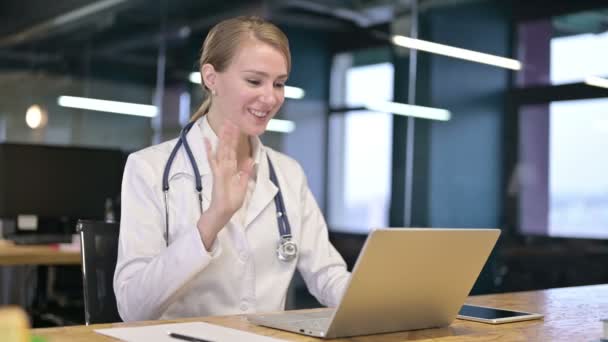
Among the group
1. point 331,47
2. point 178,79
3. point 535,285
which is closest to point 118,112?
point 178,79

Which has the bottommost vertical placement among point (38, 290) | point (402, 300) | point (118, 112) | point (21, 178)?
point (38, 290)

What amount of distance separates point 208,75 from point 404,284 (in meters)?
0.90

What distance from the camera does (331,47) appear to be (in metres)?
5.29

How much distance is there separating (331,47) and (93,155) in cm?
196

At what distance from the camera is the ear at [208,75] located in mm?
2037

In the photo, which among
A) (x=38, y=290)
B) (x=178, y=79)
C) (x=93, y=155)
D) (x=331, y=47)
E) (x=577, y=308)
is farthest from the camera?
(x=178, y=79)

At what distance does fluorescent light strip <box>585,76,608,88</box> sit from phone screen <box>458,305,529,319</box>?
104 inches

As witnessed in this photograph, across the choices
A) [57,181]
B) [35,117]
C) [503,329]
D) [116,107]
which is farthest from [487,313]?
[35,117]

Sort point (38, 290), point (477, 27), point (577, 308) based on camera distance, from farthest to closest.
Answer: point (477, 27), point (38, 290), point (577, 308)

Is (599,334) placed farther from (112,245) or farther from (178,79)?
(178,79)

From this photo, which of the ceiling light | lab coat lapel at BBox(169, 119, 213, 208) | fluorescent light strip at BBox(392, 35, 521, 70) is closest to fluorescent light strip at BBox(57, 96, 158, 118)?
the ceiling light

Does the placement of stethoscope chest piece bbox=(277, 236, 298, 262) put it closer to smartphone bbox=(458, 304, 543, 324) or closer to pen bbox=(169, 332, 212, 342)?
smartphone bbox=(458, 304, 543, 324)

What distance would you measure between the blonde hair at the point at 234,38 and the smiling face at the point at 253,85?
1 cm

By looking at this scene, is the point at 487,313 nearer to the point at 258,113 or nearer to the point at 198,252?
the point at 198,252
